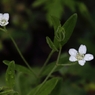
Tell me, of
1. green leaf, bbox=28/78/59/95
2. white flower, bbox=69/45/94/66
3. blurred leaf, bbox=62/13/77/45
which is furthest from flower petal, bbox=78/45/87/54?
green leaf, bbox=28/78/59/95

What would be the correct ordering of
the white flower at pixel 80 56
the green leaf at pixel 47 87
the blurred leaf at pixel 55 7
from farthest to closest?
1. the blurred leaf at pixel 55 7
2. the green leaf at pixel 47 87
3. the white flower at pixel 80 56

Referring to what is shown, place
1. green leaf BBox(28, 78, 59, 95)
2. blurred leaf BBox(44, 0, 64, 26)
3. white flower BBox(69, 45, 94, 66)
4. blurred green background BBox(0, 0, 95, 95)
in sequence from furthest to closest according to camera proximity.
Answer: blurred green background BBox(0, 0, 95, 95), blurred leaf BBox(44, 0, 64, 26), green leaf BBox(28, 78, 59, 95), white flower BBox(69, 45, 94, 66)

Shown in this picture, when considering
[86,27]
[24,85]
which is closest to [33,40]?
[86,27]

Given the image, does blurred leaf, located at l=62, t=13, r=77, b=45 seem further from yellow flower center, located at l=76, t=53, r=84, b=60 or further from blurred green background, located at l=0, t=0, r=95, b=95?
blurred green background, located at l=0, t=0, r=95, b=95

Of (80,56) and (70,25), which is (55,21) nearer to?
(70,25)

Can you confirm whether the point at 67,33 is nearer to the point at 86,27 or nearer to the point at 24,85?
the point at 24,85

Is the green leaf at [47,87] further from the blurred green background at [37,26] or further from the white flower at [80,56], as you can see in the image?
the blurred green background at [37,26]

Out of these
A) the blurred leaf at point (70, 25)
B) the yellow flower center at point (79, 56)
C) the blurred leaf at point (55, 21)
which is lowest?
the yellow flower center at point (79, 56)

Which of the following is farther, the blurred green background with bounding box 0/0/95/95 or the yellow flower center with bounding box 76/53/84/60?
the blurred green background with bounding box 0/0/95/95

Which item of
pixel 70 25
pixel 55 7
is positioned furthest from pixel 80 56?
pixel 55 7

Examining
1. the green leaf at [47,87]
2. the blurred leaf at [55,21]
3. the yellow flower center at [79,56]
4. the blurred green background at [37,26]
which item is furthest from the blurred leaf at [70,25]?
the blurred green background at [37,26]

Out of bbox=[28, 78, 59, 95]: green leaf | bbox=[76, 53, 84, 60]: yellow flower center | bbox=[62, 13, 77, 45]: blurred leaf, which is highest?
bbox=[62, 13, 77, 45]: blurred leaf
